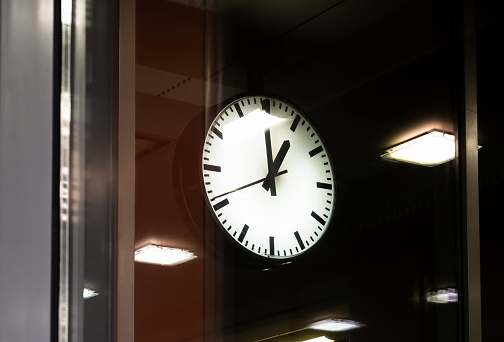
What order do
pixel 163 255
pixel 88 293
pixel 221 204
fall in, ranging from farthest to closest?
pixel 221 204 < pixel 163 255 < pixel 88 293

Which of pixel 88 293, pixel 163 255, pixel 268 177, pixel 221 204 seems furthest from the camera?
pixel 268 177

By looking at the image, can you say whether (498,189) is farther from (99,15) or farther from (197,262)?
(99,15)

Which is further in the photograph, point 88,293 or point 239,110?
point 239,110

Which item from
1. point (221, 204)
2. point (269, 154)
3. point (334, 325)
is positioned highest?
point (269, 154)

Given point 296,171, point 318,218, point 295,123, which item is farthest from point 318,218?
point 295,123

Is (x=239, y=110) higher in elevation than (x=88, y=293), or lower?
higher

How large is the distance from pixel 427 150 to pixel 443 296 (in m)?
0.35

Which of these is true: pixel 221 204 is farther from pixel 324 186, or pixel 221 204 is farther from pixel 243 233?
pixel 324 186

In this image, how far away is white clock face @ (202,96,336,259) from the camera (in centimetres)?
157

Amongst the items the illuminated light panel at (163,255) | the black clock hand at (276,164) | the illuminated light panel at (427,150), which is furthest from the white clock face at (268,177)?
the illuminated light panel at (427,150)

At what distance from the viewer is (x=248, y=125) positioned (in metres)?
1.64

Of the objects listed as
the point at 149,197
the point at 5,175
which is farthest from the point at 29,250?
the point at 149,197

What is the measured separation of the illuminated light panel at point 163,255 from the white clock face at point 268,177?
0.13 meters

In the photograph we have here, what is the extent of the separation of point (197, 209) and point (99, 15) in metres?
0.64
